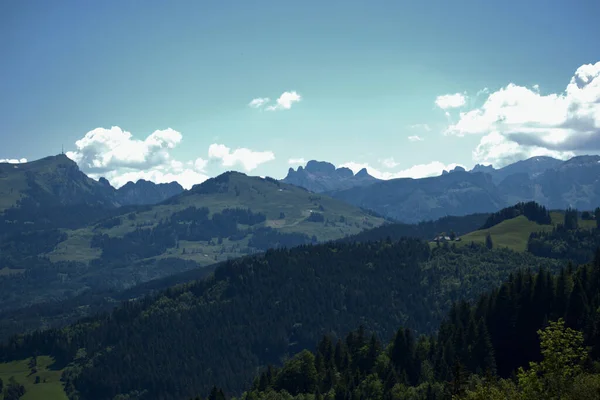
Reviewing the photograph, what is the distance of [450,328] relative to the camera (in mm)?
157500

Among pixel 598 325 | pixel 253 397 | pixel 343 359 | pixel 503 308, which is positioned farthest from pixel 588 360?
pixel 253 397

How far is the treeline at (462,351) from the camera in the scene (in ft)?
442

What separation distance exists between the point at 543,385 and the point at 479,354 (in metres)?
77.2

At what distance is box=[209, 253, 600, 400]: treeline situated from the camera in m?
135

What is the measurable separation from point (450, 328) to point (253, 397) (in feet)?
181

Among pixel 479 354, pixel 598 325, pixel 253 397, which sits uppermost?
pixel 598 325

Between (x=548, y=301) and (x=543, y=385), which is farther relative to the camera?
(x=548, y=301)

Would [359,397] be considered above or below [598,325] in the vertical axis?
below

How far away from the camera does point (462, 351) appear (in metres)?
144

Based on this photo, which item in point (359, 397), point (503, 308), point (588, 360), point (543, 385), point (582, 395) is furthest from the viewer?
point (503, 308)

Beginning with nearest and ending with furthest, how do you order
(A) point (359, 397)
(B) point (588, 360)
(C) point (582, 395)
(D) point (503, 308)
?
(C) point (582, 395) → (B) point (588, 360) → (A) point (359, 397) → (D) point (503, 308)

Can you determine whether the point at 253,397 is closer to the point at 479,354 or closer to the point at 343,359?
the point at 343,359

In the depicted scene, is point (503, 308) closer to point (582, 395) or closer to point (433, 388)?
point (433, 388)

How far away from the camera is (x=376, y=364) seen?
156000 millimetres
